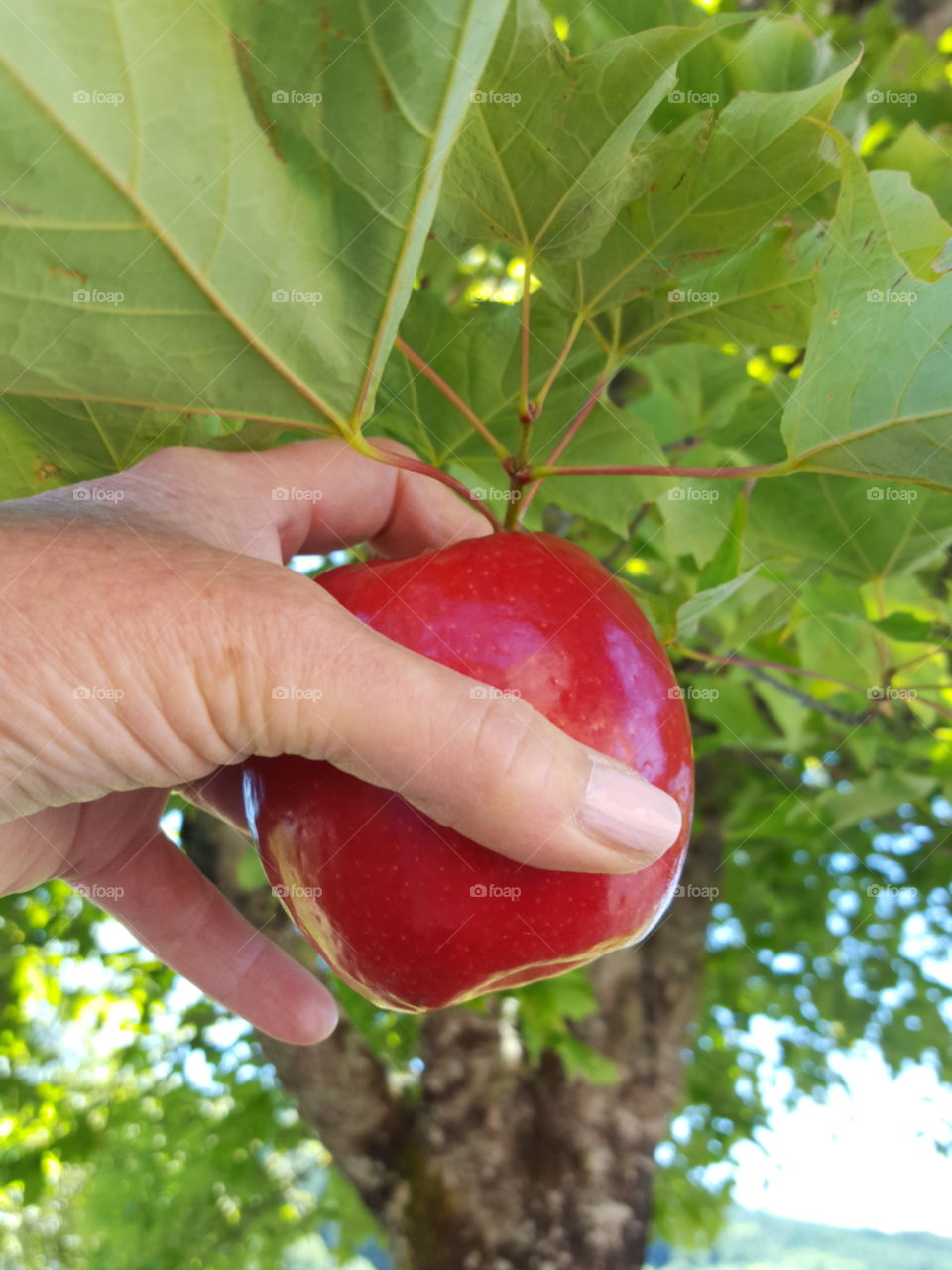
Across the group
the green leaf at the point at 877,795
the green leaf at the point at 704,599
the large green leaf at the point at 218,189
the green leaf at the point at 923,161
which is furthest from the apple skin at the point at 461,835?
the green leaf at the point at 877,795

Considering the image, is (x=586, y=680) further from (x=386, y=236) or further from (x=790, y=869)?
(x=790, y=869)

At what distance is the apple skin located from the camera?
656 mm

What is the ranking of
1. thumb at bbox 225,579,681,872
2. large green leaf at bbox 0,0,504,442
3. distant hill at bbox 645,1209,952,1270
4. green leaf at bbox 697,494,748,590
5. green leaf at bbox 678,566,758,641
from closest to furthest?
large green leaf at bbox 0,0,504,442 → thumb at bbox 225,579,681,872 → green leaf at bbox 678,566,758,641 → green leaf at bbox 697,494,748,590 → distant hill at bbox 645,1209,952,1270

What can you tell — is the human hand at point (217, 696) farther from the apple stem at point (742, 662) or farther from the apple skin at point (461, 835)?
the apple stem at point (742, 662)

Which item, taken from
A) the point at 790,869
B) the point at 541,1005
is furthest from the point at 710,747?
the point at 790,869

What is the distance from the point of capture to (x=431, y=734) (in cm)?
58

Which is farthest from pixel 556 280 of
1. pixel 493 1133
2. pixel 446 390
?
pixel 493 1133

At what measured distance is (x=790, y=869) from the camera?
304 centimetres

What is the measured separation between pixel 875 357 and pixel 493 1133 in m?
2.26

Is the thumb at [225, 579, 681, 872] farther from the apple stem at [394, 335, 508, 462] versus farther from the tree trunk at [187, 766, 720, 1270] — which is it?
the tree trunk at [187, 766, 720, 1270]

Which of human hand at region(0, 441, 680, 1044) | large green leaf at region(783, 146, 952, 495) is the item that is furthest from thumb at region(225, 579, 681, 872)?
large green leaf at region(783, 146, 952, 495)

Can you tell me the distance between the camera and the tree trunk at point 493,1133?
2.31 m

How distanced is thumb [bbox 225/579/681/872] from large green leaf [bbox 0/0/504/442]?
0.52 ft

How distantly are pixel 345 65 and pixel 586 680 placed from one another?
0.38 meters
